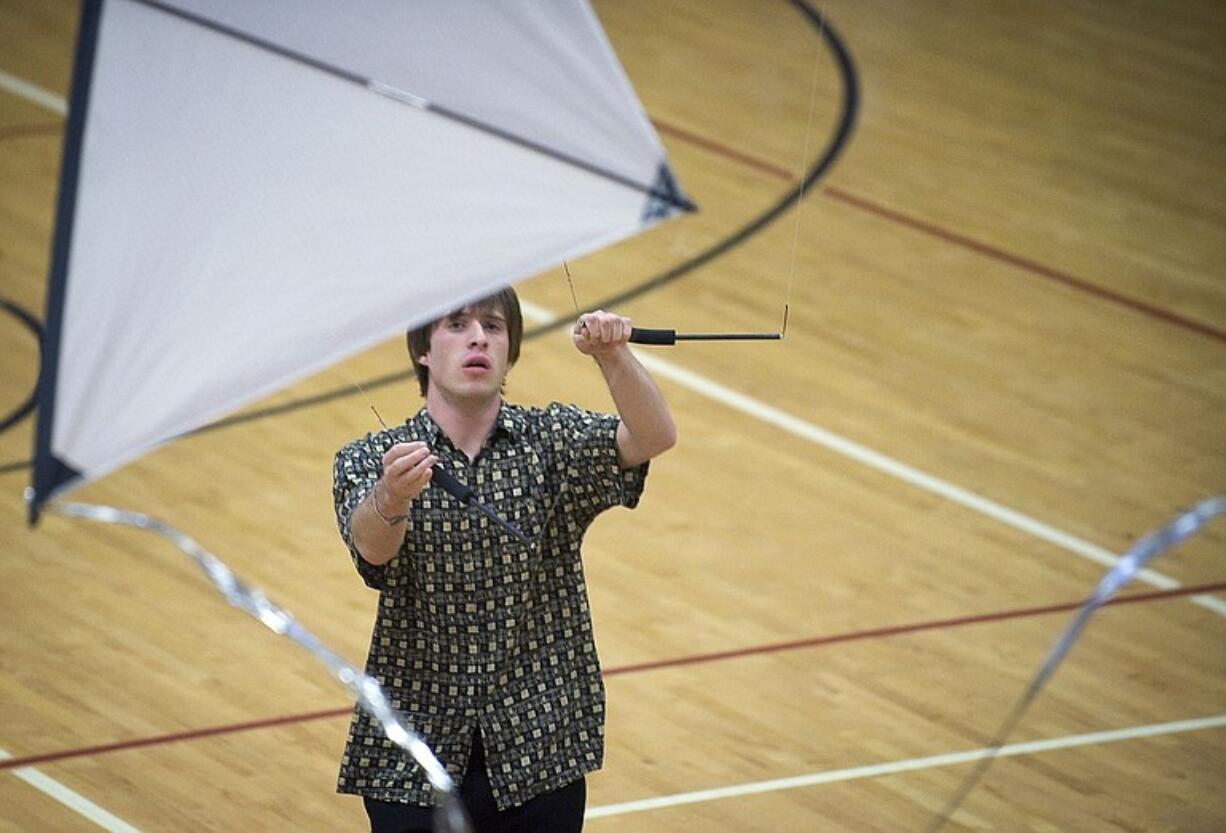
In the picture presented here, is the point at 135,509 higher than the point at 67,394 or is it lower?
lower

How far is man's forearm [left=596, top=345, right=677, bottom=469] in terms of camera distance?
9.92 feet

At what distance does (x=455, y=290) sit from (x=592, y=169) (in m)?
0.33

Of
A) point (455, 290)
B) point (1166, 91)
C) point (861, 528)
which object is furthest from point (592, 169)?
point (1166, 91)

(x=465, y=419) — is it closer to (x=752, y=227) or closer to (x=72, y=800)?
(x=72, y=800)

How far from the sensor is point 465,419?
3.15 m

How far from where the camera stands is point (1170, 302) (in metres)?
7.22

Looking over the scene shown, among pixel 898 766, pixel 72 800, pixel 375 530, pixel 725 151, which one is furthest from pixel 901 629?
pixel 725 151

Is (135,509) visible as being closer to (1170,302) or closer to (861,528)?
(861,528)

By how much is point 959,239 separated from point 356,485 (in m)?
4.81

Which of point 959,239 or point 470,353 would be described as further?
point 959,239

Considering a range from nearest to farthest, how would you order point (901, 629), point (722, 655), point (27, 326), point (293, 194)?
point (293, 194) → point (722, 655) → point (901, 629) → point (27, 326)

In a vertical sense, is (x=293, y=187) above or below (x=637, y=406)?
above

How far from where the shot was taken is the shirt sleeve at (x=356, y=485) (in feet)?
9.99

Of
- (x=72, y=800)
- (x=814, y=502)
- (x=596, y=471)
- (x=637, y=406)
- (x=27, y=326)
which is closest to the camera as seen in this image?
(x=637, y=406)
